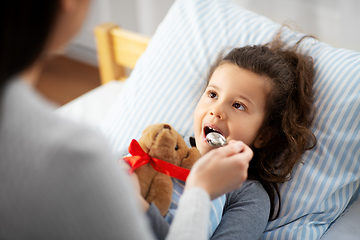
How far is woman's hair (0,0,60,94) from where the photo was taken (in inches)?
14.1

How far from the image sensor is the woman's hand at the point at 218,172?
603 millimetres

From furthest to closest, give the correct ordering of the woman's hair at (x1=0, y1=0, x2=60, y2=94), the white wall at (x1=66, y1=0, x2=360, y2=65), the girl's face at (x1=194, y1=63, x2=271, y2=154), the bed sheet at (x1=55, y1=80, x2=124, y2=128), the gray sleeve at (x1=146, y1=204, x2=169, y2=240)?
the bed sheet at (x1=55, y1=80, x2=124, y2=128) < the white wall at (x1=66, y1=0, x2=360, y2=65) < the girl's face at (x1=194, y1=63, x2=271, y2=154) < the gray sleeve at (x1=146, y1=204, x2=169, y2=240) < the woman's hair at (x1=0, y1=0, x2=60, y2=94)

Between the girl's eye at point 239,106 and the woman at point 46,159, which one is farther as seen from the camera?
the girl's eye at point 239,106

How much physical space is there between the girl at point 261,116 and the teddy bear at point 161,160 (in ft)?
0.44

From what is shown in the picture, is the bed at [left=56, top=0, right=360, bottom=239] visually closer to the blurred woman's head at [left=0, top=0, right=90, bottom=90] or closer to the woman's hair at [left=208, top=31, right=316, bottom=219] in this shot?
the woman's hair at [left=208, top=31, right=316, bottom=219]

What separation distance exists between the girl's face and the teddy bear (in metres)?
0.13

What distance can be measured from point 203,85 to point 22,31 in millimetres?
834

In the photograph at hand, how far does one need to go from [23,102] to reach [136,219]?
204 mm

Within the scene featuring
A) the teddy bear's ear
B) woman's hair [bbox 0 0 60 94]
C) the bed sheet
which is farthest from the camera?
the bed sheet

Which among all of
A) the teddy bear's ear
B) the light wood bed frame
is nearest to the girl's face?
the teddy bear's ear

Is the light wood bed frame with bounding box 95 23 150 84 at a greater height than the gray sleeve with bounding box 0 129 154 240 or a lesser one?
lesser

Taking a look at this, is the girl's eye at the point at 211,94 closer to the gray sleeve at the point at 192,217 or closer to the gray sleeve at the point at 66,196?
the gray sleeve at the point at 192,217

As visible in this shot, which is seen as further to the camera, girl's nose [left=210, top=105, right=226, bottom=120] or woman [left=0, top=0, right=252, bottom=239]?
girl's nose [left=210, top=105, right=226, bottom=120]

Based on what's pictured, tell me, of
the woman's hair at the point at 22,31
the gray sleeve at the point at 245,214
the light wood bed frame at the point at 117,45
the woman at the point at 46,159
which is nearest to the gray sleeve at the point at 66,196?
the woman at the point at 46,159
